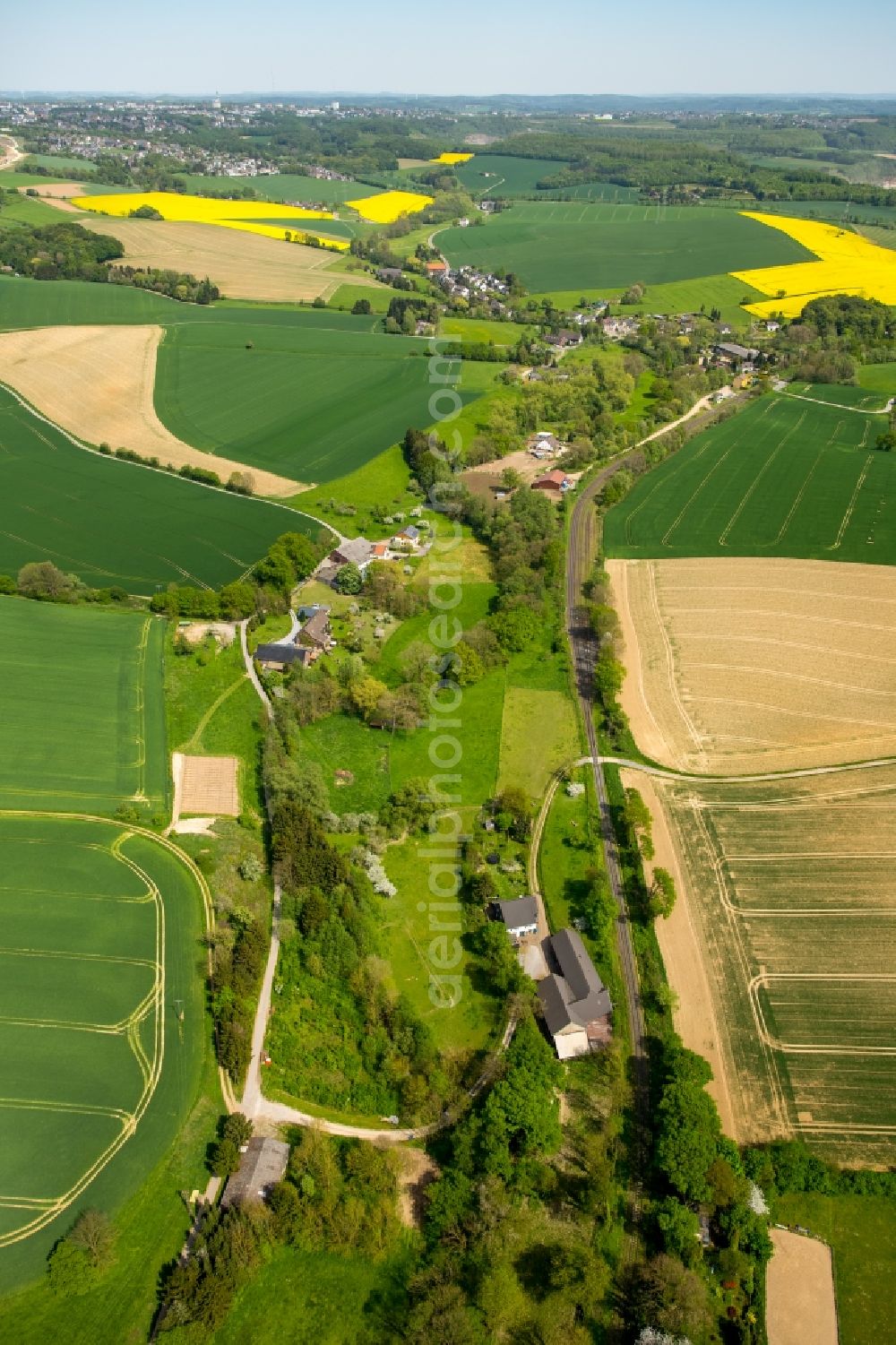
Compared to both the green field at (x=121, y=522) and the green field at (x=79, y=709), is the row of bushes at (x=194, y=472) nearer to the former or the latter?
the green field at (x=121, y=522)

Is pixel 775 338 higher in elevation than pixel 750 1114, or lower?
higher

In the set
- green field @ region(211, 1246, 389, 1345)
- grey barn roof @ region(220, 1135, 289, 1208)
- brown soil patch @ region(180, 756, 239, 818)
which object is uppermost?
brown soil patch @ region(180, 756, 239, 818)

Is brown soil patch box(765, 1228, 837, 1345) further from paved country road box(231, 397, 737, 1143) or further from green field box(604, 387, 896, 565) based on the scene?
green field box(604, 387, 896, 565)

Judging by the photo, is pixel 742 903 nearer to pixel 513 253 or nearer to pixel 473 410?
pixel 473 410

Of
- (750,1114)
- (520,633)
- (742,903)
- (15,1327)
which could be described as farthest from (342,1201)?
(520,633)

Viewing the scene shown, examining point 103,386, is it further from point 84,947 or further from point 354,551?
point 84,947

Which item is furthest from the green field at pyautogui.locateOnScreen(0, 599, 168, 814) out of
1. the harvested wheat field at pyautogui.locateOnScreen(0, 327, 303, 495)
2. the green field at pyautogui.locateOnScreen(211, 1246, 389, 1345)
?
the harvested wheat field at pyautogui.locateOnScreen(0, 327, 303, 495)

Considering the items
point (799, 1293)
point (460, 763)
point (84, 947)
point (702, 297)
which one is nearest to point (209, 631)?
point (460, 763)
